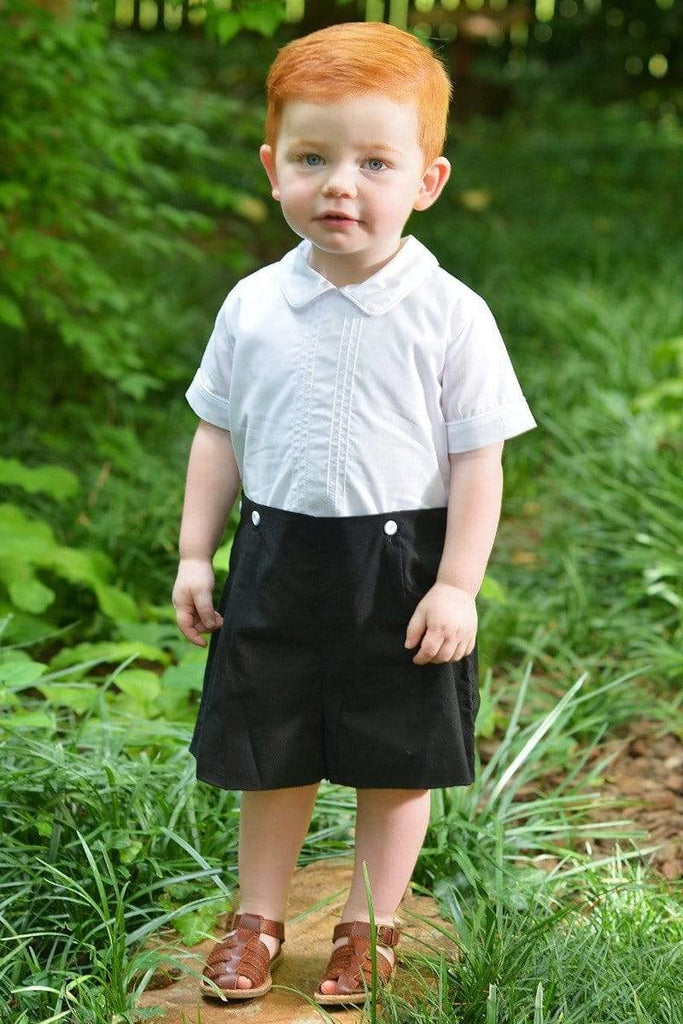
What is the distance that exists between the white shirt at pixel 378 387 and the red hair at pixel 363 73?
0.20 meters

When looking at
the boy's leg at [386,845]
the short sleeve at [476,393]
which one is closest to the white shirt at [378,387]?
the short sleeve at [476,393]

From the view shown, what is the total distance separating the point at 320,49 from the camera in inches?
69.9

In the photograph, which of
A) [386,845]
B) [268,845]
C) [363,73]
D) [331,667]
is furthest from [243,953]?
[363,73]

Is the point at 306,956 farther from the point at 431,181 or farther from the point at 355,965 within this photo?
the point at 431,181

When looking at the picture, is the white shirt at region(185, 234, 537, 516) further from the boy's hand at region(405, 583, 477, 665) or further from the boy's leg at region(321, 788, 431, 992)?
the boy's leg at region(321, 788, 431, 992)

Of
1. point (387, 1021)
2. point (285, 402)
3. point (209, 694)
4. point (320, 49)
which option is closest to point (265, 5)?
point (320, 49)

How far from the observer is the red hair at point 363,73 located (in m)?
1.75

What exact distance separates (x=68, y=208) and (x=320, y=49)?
2.59 m

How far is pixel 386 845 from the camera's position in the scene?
2.02 meters

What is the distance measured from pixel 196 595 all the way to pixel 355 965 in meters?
0.61

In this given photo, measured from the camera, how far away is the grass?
1940 millimetres

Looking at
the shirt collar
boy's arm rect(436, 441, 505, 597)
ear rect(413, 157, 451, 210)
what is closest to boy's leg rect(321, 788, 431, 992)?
boy's arm rect(436, 441, 505, 597)

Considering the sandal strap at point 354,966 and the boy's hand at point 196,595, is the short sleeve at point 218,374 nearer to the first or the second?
the boy's hand at point 196,595

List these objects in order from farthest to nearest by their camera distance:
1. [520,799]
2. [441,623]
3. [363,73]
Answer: [520,799] < [441,623] < [363,73]
